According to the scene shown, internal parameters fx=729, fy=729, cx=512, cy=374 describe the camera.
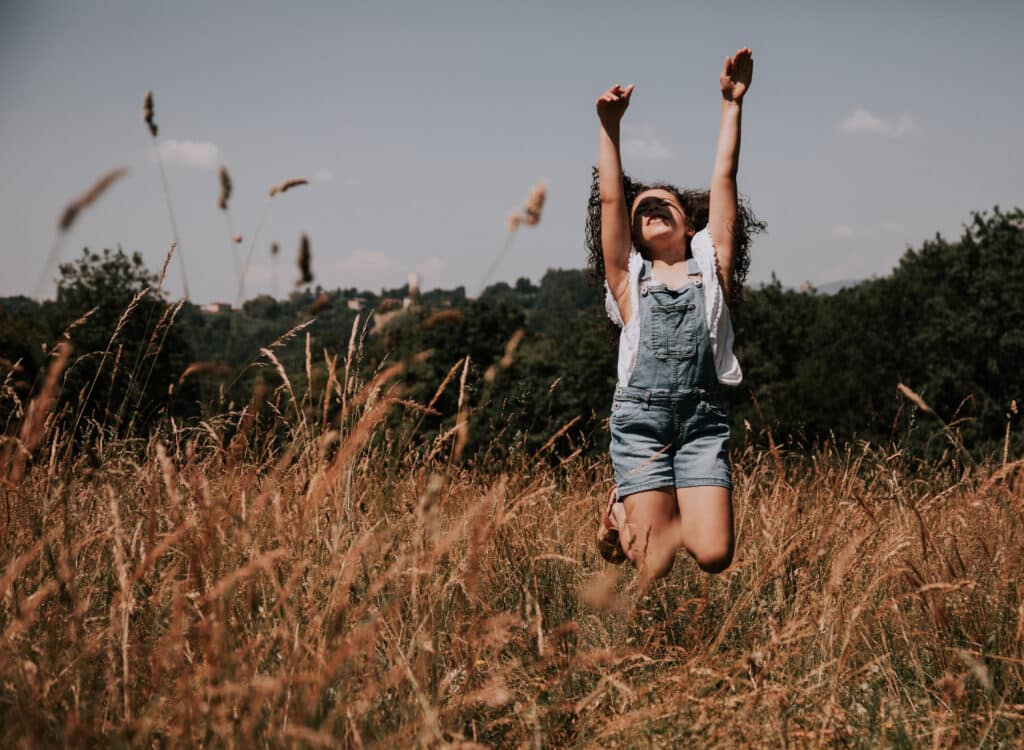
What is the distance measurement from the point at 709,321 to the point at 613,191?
62 cm

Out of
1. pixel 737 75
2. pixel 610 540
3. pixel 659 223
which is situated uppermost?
pixel 737 75

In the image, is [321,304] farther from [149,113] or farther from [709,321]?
[709,321]

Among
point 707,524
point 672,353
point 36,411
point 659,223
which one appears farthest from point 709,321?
point 36,411

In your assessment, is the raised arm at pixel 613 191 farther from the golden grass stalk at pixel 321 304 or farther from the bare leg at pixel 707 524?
the golden grass stalk at pixel 321 304

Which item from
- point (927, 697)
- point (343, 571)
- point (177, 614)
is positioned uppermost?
point (177, 614)

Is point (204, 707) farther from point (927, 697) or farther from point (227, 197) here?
point (927, 697)

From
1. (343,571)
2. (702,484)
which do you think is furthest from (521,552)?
(343,571)

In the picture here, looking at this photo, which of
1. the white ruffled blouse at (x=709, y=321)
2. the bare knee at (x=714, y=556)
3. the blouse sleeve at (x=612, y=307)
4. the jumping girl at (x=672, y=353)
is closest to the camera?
the bare knee at (x=714, y=556)

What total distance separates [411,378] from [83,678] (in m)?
20.4

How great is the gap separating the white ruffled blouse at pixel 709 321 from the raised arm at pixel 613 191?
6 centimetres

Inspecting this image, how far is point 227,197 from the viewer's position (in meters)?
1.83

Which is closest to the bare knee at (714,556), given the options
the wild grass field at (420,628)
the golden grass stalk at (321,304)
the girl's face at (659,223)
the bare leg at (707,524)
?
the bare leg at (707,524)

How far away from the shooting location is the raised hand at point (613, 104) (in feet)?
9.05

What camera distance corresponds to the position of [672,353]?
2.72 meters
